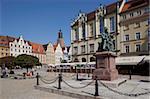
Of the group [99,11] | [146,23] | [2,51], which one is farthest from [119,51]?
[2,51]

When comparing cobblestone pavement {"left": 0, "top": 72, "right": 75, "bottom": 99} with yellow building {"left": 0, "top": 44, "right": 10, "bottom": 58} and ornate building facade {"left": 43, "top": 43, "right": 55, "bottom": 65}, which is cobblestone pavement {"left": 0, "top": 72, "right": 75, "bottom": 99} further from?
ornate building facade {"left": 43, "top": 43, "right": 55, "bottom": 65}

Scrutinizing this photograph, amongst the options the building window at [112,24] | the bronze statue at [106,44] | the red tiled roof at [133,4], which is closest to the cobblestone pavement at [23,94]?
the bronze statue at [106,44]

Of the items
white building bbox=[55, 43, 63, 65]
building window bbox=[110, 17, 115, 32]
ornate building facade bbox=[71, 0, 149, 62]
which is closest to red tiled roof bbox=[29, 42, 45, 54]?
white building bbox=[55, 43, 63, 65]

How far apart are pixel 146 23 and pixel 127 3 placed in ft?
29.1

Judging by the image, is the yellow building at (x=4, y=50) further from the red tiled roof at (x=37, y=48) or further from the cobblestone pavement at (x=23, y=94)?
the cobblestone pavement at (x=23, y=94)

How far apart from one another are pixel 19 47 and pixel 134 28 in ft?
175

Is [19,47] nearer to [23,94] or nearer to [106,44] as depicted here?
[106,44]

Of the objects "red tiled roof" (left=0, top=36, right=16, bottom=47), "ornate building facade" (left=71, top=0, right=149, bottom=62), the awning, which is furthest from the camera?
"red tiled roof" (left=0, top=36, right=16, bottom=47)

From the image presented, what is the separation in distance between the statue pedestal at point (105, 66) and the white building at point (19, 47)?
70.6 metres

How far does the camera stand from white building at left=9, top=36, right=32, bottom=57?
82.7 m

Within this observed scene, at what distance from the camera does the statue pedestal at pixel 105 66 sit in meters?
15.1

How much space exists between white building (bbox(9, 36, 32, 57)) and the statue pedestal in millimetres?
70607

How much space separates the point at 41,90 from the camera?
1452cm

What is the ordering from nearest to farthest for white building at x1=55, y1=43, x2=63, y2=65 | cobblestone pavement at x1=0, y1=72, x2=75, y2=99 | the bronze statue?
cobblestone pavement at x1=0, y1=72, x2=75, y2=99, the bronze statue, white building at x1=55, y1=43, x2=63, y2=65
